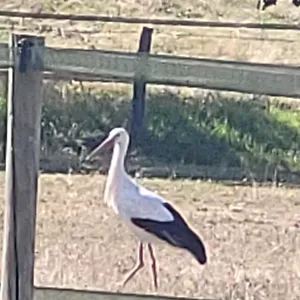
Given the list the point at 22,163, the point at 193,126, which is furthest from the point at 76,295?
the point at 193,126

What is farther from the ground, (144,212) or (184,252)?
(144,212)

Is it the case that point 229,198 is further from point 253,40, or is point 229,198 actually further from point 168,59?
point 253,40

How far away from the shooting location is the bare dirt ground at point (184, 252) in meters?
4.62

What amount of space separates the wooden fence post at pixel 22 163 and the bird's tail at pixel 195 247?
1.23 meters

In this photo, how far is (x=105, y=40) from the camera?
9336 millimetres

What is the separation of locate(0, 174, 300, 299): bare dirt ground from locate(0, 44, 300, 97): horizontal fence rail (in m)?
1.58

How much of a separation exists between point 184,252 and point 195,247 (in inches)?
24.0

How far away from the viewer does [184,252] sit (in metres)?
4.84

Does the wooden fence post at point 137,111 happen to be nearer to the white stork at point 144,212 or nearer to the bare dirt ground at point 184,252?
the bare dirt ground at point 184,252

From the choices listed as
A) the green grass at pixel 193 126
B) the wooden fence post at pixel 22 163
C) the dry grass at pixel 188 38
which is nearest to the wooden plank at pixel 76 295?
the wooden fence post at pixel 22 163

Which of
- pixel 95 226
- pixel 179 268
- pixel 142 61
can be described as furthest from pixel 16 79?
pixel 95 226

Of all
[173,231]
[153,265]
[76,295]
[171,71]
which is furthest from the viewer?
[153,265]

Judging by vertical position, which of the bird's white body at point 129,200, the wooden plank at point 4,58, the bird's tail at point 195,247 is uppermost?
the wooden plank at point 4,58

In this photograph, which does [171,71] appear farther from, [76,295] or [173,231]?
[173,231]
